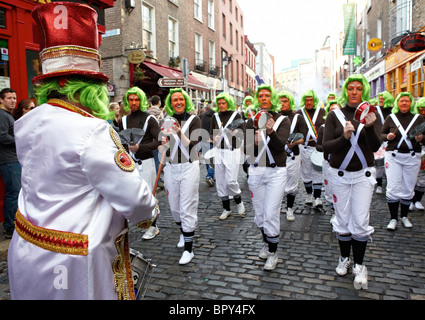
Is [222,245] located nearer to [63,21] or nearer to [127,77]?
[63,21]

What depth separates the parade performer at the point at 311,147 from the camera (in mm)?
6336

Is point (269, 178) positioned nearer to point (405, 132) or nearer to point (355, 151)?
point (355, 151)

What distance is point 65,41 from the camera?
66.9 inches

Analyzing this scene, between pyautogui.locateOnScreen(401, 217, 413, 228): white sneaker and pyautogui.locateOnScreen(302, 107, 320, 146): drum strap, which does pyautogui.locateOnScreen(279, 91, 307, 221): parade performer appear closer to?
pyautogui.locateOnScreen(302, 107, 320, 146): drum strap

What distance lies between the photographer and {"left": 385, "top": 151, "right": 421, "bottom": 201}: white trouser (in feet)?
16.6

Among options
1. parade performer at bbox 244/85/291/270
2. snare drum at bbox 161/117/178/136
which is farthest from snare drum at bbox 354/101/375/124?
snare drum at bbox 161/117/178/136

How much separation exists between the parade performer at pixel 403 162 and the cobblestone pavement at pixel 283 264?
13.5 inches

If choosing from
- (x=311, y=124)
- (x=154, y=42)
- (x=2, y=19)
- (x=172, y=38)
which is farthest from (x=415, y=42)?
(x=172, y=38)

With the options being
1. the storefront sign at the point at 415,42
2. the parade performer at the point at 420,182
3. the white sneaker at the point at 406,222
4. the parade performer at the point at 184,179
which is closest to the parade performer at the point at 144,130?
the parade performer at the point at 184,179

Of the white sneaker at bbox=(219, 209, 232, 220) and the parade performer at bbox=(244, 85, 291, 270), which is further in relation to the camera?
the white sneaker at bbox=(219, 209, 232, 220)

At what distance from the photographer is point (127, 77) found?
13258 millimetres

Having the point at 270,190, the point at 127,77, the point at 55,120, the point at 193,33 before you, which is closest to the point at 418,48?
the point at 270,190

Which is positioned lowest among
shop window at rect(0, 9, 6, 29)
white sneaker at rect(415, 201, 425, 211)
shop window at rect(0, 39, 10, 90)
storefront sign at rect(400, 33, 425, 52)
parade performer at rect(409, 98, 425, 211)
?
white sneaker at rect(415, 201, 425, 211)

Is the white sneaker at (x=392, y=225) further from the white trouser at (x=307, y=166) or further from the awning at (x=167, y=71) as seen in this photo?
the awning at (x=167, y=71)
